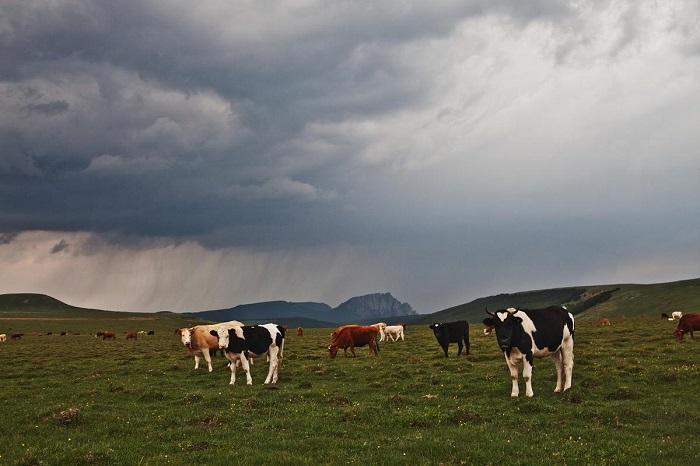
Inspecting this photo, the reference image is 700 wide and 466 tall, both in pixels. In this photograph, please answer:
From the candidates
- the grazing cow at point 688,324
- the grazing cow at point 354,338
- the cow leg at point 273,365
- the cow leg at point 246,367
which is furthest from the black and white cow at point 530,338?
the grazing cow at point 688,324

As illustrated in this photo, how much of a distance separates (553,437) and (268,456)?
824 centimetres

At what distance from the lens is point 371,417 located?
1766cm

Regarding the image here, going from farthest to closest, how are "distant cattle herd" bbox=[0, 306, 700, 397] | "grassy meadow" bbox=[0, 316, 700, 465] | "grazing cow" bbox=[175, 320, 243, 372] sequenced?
1. "grazing cow" bbox=[175, 320, 243, 372]
2. "distant cattle herd" bbox=[0, 306, 700, 397]
3. "grassy meadow" bbox=[0, 316, 700, 465]

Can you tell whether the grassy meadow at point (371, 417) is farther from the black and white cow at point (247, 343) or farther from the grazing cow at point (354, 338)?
the grazing cow at point (354, 338)

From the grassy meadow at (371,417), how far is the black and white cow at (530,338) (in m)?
1.01

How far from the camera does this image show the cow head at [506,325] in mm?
20031

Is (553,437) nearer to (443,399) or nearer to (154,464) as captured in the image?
(443,399)

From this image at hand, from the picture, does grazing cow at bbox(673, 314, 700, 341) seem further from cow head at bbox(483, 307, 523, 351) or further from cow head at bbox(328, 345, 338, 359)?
cow head at bbox(483, 307, 523, 351)

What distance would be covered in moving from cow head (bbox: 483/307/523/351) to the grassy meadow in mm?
2202

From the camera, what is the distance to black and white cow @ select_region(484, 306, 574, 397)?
795 inches

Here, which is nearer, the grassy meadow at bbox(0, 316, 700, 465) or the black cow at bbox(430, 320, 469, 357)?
the grassy meadow at bbox(0, 316, 700, 465)

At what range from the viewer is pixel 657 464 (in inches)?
485

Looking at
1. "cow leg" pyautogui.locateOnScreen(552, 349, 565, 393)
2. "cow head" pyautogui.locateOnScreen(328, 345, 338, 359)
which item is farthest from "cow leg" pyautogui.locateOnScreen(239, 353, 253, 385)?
"cow leg" pyautogui.locateOnScreen(552, 349, 565, 393)

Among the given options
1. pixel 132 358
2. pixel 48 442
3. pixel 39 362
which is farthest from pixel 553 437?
pixel 39 362
